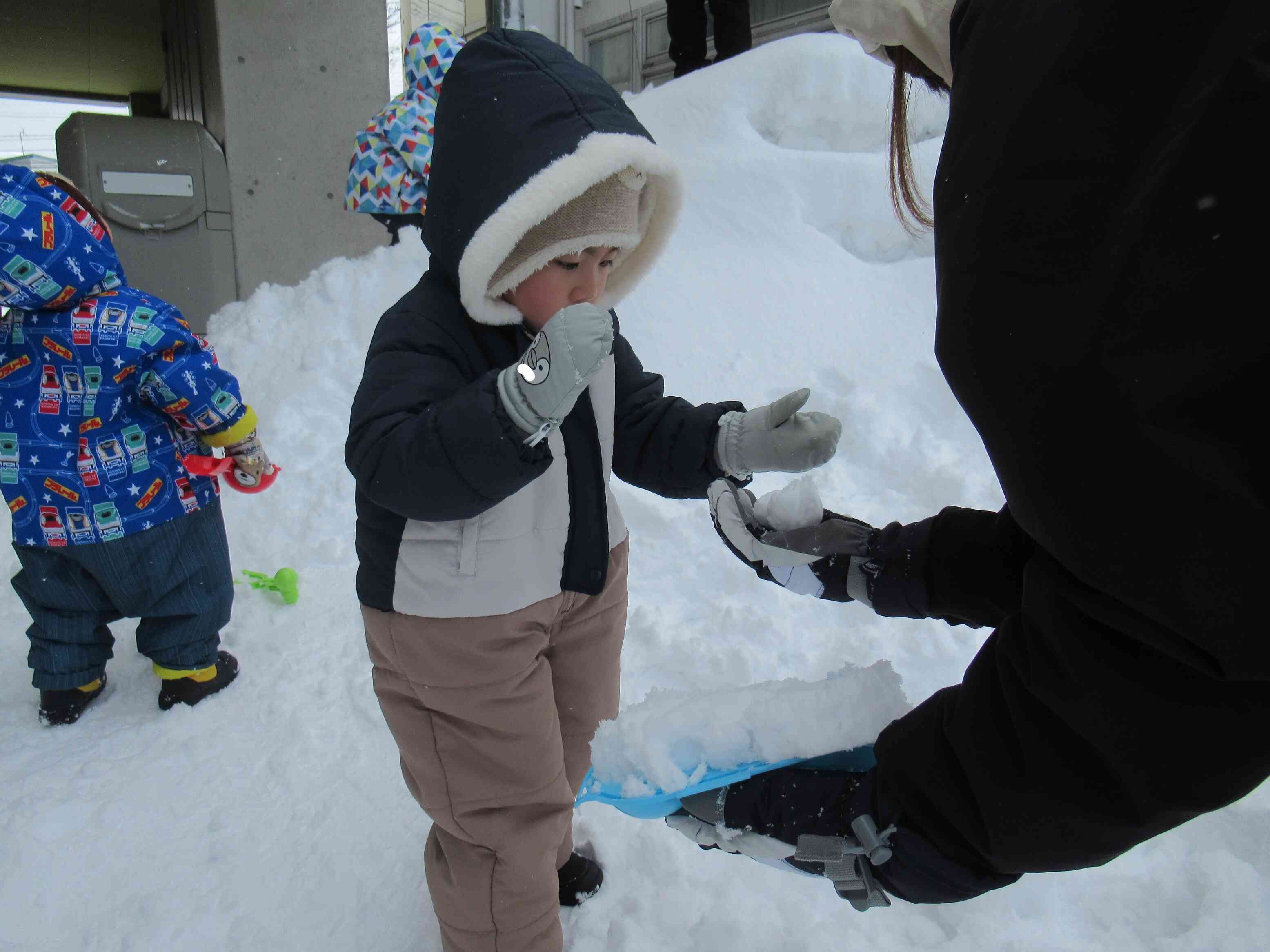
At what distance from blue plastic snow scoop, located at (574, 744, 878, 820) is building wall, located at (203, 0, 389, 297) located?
176 inches

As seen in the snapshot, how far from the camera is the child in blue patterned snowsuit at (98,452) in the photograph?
1831 millimetres

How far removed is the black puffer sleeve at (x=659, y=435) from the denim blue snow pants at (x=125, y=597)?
1.35 m

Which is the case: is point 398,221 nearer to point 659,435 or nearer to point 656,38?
point 659,435

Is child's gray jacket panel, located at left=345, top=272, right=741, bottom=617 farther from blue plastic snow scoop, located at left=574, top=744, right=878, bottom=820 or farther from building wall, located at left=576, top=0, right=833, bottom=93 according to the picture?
building wall, located at left=576, top=0, right=833, bottom=93

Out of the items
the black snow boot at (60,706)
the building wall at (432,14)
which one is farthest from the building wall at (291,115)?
the building wall at (432,14)

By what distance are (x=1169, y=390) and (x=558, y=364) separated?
0.64 metres

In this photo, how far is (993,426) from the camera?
Result: 592 mm

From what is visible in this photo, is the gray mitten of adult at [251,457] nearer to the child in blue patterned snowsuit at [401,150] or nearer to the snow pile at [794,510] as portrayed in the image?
the snow pile at [794,510]

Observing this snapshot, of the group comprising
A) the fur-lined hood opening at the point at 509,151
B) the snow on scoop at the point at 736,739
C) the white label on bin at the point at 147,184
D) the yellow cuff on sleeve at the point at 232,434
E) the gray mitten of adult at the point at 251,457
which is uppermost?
the fur-lined hood opening at the point at 509,151

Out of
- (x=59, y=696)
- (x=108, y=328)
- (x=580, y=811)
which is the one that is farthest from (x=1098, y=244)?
(x=59, y=696)

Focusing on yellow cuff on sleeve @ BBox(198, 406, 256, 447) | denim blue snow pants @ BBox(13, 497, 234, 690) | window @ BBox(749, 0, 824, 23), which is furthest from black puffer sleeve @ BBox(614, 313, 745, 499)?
window @ BBox(749, 0, 824, 23)

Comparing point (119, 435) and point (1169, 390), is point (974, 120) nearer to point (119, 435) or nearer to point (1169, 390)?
point (1169, 390)

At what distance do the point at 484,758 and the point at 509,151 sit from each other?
88 centimetres

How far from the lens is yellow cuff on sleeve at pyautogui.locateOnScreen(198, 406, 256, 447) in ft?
6.61
